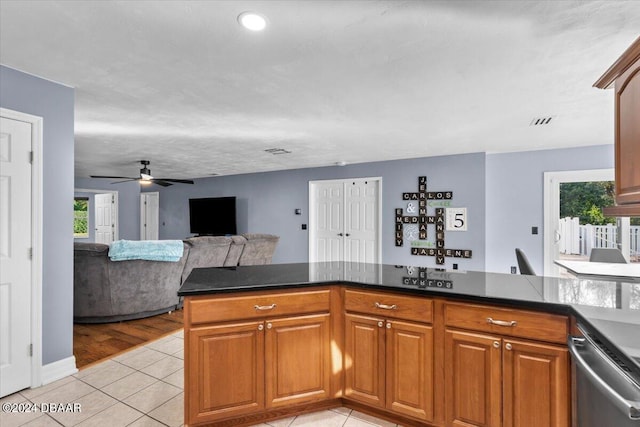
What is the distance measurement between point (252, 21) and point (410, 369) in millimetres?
2058

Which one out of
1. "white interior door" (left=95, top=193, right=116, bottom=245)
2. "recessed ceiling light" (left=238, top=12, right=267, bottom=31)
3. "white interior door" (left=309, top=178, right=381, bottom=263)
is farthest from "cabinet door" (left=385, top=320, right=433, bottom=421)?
"white interior door" (left=95, top=193, right=116, bottom=245)

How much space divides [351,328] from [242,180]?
19.8ft

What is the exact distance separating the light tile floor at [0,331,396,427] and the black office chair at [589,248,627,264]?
2946 millimetres

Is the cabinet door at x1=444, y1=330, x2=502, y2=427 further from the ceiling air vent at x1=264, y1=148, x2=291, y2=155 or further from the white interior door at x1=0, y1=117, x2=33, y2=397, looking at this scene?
the ceiling air vent at x1=264, y1=148, x2=291, y2=155

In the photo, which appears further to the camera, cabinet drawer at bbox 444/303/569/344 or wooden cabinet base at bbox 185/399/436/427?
wooden cabinet base at bbox 185/399/436/427

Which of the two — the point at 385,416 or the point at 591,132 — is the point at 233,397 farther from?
the point at 591,132

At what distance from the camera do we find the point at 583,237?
478 cm

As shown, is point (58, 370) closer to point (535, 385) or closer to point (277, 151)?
point (535, 385)

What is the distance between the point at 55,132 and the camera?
249 centimetres

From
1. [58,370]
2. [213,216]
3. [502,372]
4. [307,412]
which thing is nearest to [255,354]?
[307,412]

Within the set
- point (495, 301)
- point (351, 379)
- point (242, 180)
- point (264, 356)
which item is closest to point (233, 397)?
point (264, 356)

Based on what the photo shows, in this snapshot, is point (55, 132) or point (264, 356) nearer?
point (264, 356)

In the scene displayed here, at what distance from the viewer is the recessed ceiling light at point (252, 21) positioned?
5.41ft

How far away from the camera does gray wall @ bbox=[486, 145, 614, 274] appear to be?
15.9ft
